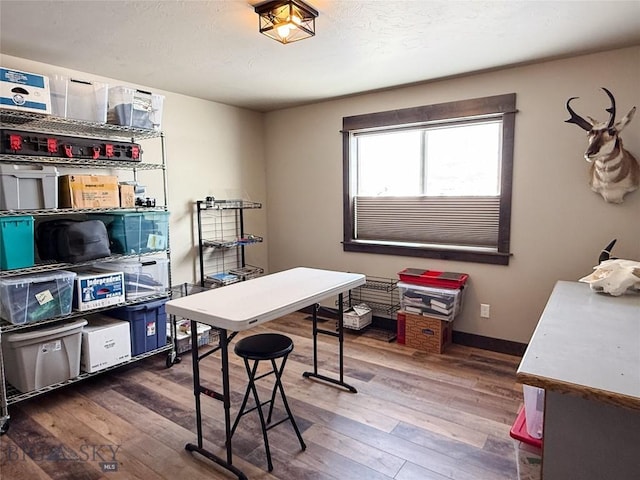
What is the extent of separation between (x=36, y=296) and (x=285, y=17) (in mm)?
2319

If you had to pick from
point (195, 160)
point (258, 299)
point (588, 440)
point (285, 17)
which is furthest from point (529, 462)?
point (195, 160)

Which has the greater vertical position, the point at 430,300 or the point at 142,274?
the point at 142,274

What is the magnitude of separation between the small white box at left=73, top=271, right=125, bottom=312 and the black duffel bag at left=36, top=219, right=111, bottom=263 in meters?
0.16

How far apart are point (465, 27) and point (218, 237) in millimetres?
3038

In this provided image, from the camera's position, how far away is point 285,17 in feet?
6.87

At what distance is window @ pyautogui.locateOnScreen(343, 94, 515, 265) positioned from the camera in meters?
3.38

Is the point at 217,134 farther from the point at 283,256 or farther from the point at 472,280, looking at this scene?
the point at 472,280

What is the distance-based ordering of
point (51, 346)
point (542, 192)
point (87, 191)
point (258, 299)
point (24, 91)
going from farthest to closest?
point (542, 192), point (87, 191), point (51, 346), point (24, 91), point (258, 299)

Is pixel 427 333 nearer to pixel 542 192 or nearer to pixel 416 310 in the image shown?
pixel 416 310

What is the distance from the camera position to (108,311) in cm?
325

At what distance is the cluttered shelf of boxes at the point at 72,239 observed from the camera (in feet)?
8.05

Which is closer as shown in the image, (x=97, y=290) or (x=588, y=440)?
(x=588, y=440)

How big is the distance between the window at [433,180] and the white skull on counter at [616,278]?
3.33 feet

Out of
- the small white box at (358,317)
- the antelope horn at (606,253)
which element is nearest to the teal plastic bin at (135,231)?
the small white box at (358,317)
